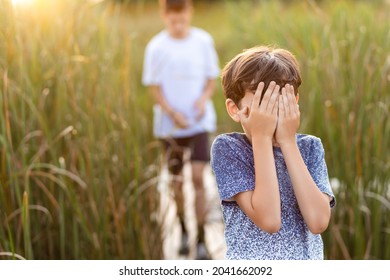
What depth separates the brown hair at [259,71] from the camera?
190 cm

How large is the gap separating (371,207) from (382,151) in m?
0.23

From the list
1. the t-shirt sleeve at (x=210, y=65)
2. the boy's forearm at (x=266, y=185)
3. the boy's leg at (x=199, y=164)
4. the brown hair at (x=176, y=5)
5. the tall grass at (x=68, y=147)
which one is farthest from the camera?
the t-shirt sleeve at (x=210, y=65)

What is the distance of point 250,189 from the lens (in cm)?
194

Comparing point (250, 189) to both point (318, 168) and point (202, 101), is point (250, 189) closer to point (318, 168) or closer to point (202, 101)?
point (318, 168)

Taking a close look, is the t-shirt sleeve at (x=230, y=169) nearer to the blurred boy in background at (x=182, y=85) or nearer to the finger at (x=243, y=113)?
the finger at (x=243, y=113)

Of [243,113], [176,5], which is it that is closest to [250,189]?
[243,113]

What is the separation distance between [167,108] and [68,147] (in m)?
1.42

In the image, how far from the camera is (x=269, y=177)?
1.85 meters

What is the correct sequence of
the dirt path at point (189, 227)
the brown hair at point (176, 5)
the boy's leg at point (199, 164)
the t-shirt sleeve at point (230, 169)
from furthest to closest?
the brown hair at point (176, 5) < the boy's leg at point (199, 164) < the dirt path at point (189, 227) < the t-shirt sleeve at point (230, 169)

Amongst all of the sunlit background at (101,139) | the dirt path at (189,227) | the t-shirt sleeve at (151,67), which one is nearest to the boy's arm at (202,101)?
the t-shirt sleeve at (151,67)
